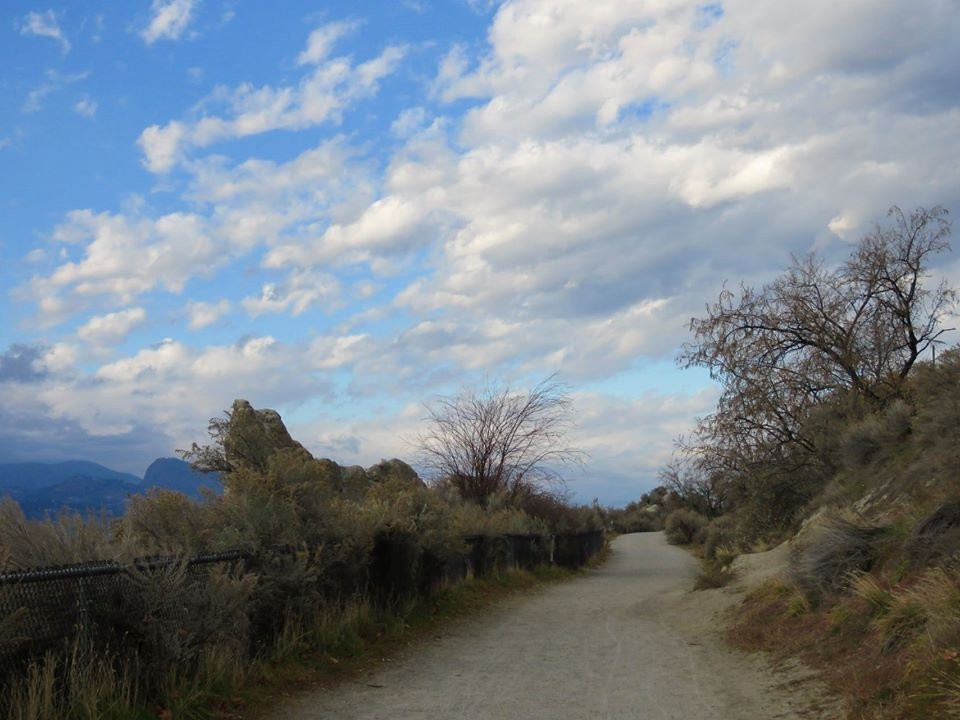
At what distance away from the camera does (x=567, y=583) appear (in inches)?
1154

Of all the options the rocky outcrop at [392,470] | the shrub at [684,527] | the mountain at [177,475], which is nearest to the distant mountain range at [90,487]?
the mountain at [177,475]

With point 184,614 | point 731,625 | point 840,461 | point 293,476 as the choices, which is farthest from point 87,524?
point 840,461

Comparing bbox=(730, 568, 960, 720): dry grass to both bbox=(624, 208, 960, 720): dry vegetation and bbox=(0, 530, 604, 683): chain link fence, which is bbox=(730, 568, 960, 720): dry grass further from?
bbox=(0, 530, 604, 683): chain link fence

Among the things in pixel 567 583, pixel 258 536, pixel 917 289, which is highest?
pixel 917 289

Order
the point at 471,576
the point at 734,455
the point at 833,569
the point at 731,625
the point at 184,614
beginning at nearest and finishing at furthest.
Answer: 1. the point at 184,614
2. the point at 833,569
3. the point at 731,625
4. the point at 471,576
5. the point at 734,455

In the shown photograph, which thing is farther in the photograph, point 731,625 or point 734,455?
point 734,455

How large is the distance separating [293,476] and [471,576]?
8.60 metres

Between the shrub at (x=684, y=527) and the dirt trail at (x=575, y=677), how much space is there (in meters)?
42.0

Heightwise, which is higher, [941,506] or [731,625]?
[941,506]

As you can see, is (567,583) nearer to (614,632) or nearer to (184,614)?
(614,632)

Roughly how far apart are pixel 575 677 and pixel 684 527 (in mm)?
52148

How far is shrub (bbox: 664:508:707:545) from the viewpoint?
59.6 meters

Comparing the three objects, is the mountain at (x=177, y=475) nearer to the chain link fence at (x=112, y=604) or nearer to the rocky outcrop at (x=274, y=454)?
the rocky outcrop at (x=274, y=454)

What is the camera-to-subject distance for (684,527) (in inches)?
2408
